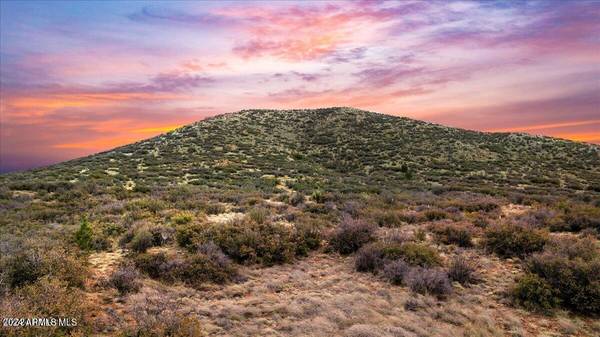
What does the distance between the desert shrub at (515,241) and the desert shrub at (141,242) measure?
10.5 metres

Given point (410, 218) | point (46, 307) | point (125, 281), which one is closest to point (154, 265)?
point (125, 281)

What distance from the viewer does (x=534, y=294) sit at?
8.29m

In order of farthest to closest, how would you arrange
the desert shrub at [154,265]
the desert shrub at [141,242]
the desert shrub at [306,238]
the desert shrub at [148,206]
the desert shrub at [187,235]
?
the desert shrub at [148,206], the desert shrub at [306,238], the desert shrub at [187,235], the desert shrub at [141,242], the desert shrub at [154,265]

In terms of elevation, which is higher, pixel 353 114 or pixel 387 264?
pixel 353 114

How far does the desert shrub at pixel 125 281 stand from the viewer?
816 cm

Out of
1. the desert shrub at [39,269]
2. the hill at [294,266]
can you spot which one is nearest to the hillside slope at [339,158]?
the hill at [294,266]

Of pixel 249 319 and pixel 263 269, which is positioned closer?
pixel 249 319

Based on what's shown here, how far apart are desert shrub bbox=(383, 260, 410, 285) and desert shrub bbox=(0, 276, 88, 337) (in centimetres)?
672

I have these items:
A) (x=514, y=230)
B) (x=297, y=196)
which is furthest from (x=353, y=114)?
(x=514, y=230)

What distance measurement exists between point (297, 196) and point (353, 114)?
204ft

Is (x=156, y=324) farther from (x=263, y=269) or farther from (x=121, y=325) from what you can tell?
(x=263, y=269)

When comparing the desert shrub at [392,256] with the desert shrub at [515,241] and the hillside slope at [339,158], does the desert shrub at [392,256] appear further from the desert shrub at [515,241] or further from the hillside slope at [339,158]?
the hillside slope at [339,158]

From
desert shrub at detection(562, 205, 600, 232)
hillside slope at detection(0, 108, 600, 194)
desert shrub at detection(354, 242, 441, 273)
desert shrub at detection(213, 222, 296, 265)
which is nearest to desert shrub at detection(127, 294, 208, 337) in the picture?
desert shrub at detection(213, 222, 296, 265)

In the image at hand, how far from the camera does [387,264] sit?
9.74 meters
